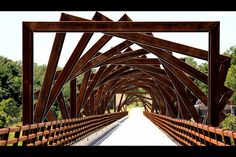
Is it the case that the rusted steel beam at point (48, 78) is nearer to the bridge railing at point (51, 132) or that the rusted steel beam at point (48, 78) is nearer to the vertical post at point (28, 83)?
the bridge railing at point (51, 132)

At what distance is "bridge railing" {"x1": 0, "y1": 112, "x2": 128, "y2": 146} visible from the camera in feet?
30.8

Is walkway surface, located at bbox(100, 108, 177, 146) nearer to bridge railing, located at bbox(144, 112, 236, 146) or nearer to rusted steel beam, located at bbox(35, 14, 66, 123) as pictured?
bridge railing, located at bbox(144, 112, 236, 146)

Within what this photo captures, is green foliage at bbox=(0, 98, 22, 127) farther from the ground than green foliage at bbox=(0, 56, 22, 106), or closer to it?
closer to it

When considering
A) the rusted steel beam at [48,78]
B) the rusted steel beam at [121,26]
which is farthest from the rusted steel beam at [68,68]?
the rusted steel beam at [121,26]

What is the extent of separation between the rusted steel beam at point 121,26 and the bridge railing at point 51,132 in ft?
8.72

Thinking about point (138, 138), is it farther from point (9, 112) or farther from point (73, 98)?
point (9, 112)

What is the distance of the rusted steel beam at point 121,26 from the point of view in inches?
551

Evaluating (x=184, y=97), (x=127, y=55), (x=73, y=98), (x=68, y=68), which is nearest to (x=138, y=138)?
(x=127, y=55)

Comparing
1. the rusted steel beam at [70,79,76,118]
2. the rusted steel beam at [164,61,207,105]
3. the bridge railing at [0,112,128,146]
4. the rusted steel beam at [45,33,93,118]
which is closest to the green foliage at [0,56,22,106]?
the bridge railing at [0,112,128,146]

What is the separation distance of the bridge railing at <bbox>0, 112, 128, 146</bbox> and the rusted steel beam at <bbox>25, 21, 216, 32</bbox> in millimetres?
2658
